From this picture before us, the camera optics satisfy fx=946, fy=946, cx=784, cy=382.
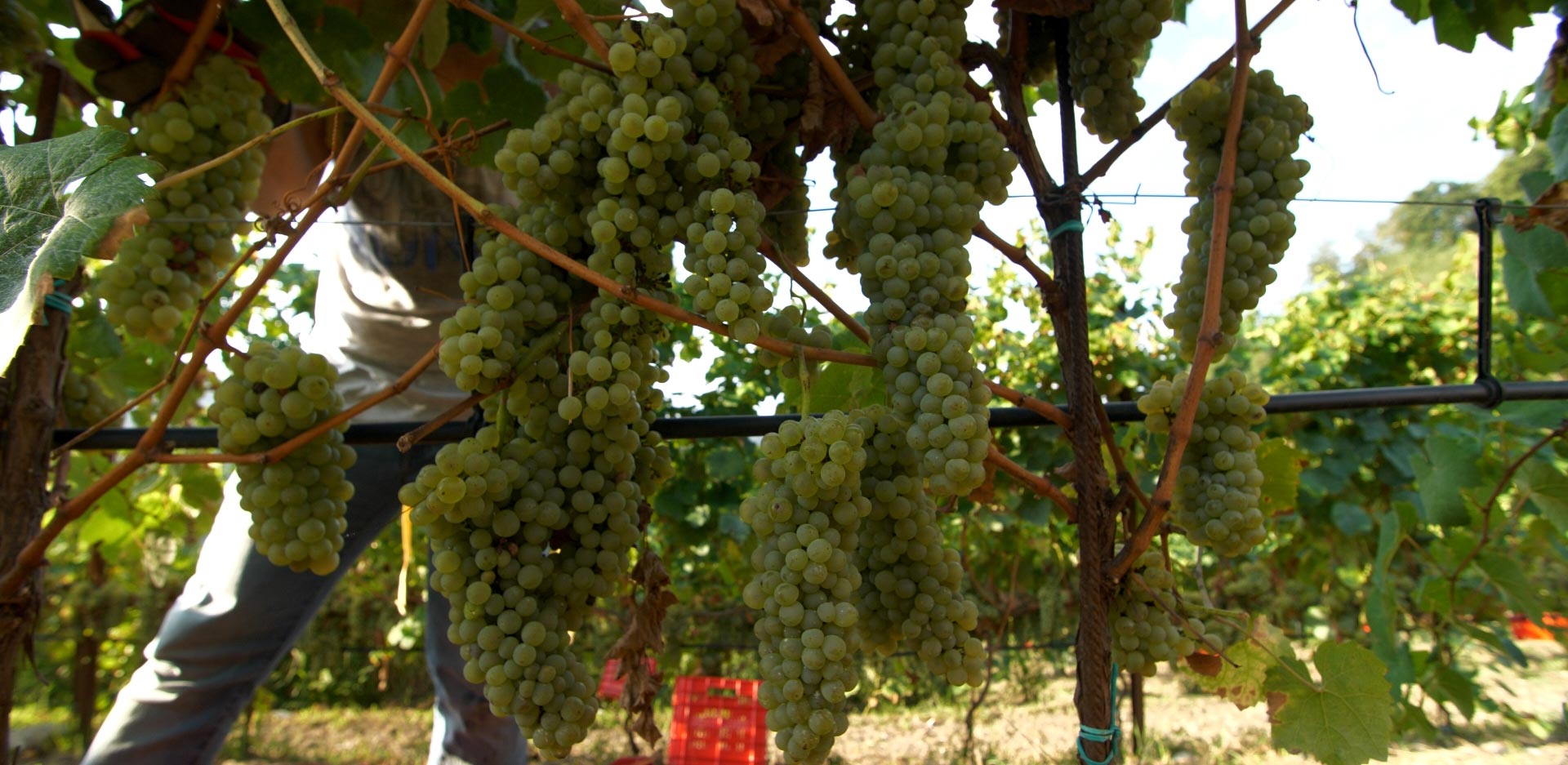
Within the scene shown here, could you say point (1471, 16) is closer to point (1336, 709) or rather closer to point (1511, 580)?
point (1336, 709)

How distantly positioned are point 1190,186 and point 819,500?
18.5 inches

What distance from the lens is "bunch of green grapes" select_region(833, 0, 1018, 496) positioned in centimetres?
65

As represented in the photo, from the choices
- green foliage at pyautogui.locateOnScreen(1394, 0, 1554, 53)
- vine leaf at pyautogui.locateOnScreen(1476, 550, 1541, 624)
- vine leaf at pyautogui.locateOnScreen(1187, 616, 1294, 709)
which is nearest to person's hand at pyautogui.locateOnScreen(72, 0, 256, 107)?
vine leaf at pyautogui.locateOnScreen(1187, 616, 1294, 709)

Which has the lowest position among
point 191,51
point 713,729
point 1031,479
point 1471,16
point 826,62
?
point 713,729

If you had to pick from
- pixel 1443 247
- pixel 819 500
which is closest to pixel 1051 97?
pixel 819 500

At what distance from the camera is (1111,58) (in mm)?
868

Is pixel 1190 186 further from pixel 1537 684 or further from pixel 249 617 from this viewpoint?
pixel 1537 684

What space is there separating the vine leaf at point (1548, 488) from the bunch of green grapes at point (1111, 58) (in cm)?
130

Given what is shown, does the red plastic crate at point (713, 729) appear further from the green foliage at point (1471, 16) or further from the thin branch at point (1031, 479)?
the green foliage at point (1471, 16)

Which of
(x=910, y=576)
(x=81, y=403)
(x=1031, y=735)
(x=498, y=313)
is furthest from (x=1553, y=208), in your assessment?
(x=1031, y=735)

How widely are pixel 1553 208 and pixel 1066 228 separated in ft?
2.27

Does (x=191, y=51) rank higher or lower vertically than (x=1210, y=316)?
higher

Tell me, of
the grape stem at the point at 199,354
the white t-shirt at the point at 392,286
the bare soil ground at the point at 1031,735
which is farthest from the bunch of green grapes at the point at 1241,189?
the bare soil ground at the point at 1031,735

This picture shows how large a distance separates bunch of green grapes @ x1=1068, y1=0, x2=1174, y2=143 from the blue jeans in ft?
3.15
